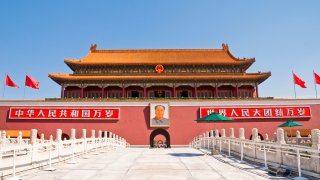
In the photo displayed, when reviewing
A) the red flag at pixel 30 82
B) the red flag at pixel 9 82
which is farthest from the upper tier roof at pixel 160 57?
the red flag at pixel 9 82

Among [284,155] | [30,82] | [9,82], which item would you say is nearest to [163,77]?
[30,82]

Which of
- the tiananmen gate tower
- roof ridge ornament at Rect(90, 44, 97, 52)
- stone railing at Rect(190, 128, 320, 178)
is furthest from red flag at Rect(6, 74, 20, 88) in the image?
stone railing at Rect(190, 128, 320, 178)

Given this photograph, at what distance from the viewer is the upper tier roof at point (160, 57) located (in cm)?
3803

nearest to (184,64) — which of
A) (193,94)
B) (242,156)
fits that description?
(193,94)

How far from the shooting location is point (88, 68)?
125ft

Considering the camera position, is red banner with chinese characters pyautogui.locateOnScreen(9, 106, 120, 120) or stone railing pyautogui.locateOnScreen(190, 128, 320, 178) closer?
stone railing pyautogui.locateOnScreen(190, 128, 320, 178)

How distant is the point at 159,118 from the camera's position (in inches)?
1228

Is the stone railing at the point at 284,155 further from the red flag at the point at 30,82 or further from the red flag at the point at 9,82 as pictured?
the red flag at the point at 9,82

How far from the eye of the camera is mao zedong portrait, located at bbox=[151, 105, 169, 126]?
31016mm

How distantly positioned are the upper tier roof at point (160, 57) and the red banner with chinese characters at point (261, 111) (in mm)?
8591

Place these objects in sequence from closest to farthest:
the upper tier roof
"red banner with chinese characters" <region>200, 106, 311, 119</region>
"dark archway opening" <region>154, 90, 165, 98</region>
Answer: "red banner with chinese characters" <region>200, 106, 311, 119</region> → "dark archway opening" <region>154, 90, 165, 98</region> → the upper tier roof

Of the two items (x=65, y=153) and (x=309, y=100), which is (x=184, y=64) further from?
(x=65, y=153)

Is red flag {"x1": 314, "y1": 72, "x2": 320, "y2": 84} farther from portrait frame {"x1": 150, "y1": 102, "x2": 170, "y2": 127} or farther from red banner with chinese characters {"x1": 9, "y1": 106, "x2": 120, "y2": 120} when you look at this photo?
red banner with chinese characters {"x1": 9, "y1": 106, "x2": 120, "y2": 120}

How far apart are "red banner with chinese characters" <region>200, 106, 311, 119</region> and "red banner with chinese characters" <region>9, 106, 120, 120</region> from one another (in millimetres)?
10807
